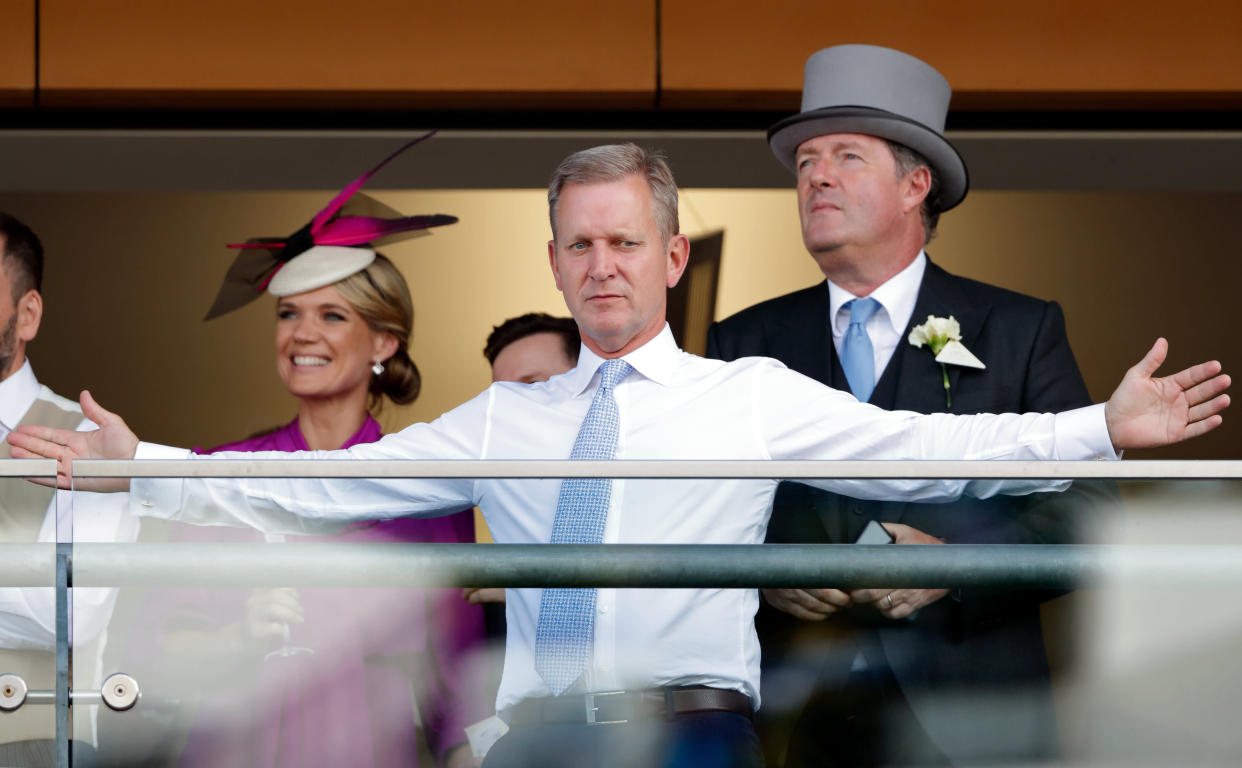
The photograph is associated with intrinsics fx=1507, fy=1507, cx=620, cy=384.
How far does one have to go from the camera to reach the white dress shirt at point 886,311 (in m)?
2.54

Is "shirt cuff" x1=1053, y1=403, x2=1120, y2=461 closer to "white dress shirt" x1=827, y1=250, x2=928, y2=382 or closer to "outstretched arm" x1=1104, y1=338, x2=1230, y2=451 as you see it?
"outstretched arm" x1=1104, y1=338, x2=1230, y2=451

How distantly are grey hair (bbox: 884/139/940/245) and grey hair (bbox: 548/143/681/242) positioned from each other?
0.77 metres

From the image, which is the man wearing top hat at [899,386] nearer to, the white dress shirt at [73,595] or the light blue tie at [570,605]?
the light blue tie at [570,605]

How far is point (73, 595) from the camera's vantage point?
1.51m

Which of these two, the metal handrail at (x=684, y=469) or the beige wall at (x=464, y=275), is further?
the beige wall at (x=464, y=275)

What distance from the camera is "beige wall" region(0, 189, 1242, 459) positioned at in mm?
3893

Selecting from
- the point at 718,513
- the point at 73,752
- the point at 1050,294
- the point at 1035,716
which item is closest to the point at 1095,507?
the point at 1035,716

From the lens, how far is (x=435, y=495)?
1510 mm

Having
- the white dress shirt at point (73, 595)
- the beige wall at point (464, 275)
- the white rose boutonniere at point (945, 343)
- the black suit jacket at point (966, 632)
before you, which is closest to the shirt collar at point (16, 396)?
the beige wall at point (464, 275)

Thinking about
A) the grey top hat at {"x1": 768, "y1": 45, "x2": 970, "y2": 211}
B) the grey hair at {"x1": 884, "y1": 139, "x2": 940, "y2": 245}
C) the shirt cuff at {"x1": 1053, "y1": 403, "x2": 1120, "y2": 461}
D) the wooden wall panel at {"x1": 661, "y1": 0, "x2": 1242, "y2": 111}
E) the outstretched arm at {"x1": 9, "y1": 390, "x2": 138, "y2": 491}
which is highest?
the wooden wall panel at {"x1": 661, "y1": 0, "x2": 1242, "y2": 111}

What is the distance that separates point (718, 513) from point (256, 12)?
8.84ft

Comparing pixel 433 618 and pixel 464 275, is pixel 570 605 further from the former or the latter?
pixel 464 275

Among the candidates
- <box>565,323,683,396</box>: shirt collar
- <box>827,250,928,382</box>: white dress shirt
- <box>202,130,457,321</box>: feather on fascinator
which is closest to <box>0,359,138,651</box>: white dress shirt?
<box>565,323,683,396</box>: shirt collar

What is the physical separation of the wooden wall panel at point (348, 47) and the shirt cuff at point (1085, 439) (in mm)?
2207
